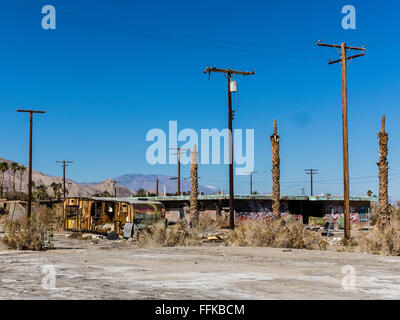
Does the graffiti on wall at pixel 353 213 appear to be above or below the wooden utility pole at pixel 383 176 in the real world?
below

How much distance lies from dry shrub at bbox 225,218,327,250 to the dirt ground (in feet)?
11.6

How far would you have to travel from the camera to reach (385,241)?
1720 centimetres

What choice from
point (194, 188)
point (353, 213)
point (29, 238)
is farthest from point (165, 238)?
point (353, 213)

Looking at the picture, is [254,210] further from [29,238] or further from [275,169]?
[29,238]

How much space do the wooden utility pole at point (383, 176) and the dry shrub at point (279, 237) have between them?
12.1 meters

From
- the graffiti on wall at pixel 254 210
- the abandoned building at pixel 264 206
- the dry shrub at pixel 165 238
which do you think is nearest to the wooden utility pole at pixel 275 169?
the abandoned building at pixel 264 206

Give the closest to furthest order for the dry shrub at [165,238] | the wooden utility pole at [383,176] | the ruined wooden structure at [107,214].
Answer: the dry shrub at [165,238] → the ruined wooden structure at [107,214] → the wooden utility pole at [383,176]

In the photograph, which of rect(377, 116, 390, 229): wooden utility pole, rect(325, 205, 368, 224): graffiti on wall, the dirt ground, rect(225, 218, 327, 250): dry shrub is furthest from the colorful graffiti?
the dirt ground

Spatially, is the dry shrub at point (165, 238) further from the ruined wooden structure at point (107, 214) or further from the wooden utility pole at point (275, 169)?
the wooden utility pole at point (275, 169)

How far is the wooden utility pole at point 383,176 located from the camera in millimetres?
30984
